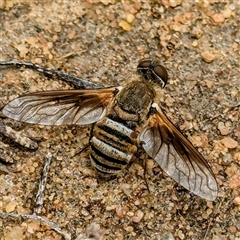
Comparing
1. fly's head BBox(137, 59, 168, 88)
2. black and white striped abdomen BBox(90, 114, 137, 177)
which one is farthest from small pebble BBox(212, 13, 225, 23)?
black and white striped abdomen BBox(90, 114, 137, 177)

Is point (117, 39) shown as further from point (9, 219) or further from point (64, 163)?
point (9, 219)

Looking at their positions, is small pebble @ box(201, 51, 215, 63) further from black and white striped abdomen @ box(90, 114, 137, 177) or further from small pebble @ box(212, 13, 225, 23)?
black and white striped abdomen @ box(90, 114, 137, 177)

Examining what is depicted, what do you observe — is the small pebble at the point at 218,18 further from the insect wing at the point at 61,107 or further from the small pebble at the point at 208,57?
the insect wing at the point at 61,107

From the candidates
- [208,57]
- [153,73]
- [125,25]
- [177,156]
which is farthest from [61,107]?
[208,57]

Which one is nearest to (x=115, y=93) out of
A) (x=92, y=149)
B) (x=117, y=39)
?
(x=92, y=149)

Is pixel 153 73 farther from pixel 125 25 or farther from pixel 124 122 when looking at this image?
pixel 125 25

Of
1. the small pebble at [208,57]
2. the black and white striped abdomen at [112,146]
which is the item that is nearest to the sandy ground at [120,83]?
the small pebble at [208,57]
